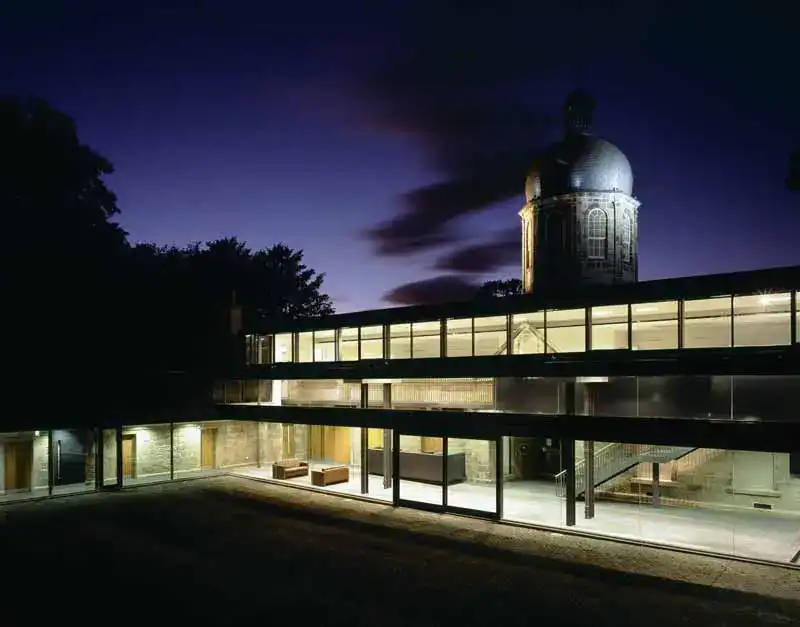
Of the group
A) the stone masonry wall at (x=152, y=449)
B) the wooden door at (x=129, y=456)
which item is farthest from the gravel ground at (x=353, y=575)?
the stone masonry wall at (x=152, y=449)

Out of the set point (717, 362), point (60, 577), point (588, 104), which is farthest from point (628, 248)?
point (60, 577)

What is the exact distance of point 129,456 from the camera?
87.6 feet

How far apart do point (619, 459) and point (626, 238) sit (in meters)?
13.2

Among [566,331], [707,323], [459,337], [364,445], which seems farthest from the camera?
[364,445]

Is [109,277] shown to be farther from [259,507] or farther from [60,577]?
[60,577]

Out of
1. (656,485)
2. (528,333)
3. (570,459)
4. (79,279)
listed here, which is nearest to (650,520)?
(656,485)

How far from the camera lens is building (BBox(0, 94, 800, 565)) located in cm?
1616

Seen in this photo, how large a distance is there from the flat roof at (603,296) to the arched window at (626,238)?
1269 centimetres

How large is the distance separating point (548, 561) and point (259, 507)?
1070 centimetres

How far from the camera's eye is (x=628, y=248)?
1205 inches

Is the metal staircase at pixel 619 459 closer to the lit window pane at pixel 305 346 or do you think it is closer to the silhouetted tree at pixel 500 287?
the lit window pane at pixel 305 346

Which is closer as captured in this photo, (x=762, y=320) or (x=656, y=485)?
(x=762, y=320)

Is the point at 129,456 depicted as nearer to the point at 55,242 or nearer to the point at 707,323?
the point at 55,242

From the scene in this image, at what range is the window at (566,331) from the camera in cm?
1859
